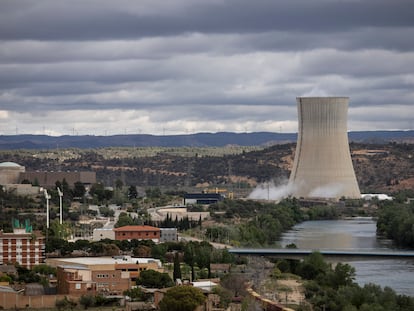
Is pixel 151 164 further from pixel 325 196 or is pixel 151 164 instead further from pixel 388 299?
pixel 388 299

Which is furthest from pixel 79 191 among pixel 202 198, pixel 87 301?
pixel 87 301

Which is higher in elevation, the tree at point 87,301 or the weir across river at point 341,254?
the weir across river at point 341,254

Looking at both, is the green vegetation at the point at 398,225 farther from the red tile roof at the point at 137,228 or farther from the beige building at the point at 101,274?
the beige building at the point at 101,274

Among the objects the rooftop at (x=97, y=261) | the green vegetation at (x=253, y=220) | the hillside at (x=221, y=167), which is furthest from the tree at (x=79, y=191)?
the rooftop at (x=97, y=261)

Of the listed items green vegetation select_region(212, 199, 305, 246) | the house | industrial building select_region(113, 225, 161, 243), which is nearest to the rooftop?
industrial building select_region(113, 225, 161, 243)

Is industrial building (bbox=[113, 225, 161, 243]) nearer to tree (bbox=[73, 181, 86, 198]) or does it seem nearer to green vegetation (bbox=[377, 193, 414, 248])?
green vegetation (bbox=[377, 193, 414, 248])

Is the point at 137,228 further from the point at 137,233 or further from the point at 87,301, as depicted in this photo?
the point at 87,301
